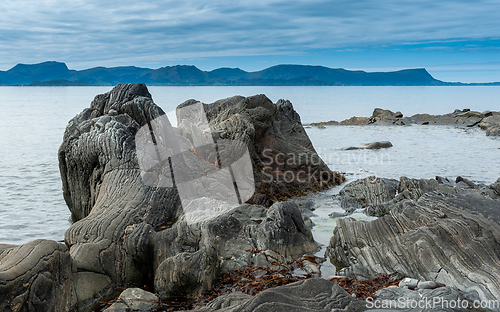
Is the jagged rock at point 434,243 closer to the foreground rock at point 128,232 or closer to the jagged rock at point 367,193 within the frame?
the foreground rock at point 128,232

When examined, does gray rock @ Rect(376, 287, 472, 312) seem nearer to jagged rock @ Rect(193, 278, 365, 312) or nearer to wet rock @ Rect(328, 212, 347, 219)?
jagged rock @ Rect(193, 278, 365, 312)

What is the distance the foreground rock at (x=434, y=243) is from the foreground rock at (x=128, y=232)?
32.8 inches

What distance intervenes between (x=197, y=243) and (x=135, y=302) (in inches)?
57.6

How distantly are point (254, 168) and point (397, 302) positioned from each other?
688 cm

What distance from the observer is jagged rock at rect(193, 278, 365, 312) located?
3.46 m

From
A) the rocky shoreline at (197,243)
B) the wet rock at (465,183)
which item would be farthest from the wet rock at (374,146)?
the rocky shoreline at (197,243)

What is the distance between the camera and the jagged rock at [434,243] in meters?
4.77

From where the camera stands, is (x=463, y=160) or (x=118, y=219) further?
(x=463, y=160)

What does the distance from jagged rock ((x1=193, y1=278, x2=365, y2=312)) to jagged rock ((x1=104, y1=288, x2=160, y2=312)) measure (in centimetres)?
112

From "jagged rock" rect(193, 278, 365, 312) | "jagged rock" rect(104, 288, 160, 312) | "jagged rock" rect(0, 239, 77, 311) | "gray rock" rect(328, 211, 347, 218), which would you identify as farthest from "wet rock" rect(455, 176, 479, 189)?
"jagged rock" rect(0, 239, 77, 311)

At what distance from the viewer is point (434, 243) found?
5.35 metres

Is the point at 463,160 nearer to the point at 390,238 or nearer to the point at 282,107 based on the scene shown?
the point at 282,107

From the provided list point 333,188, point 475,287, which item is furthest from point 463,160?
point 475,287

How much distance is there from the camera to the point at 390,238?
5984mm
